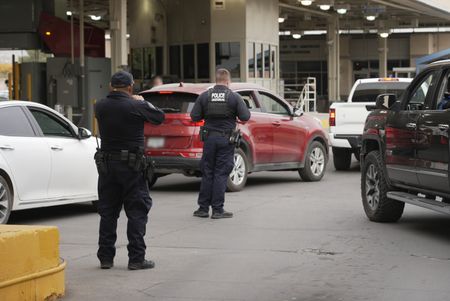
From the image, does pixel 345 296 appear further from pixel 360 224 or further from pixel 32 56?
pixel 32 56

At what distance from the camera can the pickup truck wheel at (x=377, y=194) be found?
33.9 feet

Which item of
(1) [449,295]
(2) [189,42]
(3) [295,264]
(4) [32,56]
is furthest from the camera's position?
(2) [189,42]

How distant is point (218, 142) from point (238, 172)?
3121 millimetres

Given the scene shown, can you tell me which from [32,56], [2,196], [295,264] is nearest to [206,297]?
[295,264]

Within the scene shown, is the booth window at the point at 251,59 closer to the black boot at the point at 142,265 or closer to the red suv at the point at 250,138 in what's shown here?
the red suv at the point at 250,138

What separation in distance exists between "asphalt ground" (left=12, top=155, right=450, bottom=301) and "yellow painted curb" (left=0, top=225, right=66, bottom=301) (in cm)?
32

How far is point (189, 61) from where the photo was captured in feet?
104

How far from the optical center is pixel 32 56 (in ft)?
90.5

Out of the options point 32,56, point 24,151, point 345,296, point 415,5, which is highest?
point 415,5

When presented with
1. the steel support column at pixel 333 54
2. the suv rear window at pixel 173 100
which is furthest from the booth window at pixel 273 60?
the suv rear window at pixel 173 100

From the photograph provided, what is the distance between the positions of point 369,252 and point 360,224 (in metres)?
1.97

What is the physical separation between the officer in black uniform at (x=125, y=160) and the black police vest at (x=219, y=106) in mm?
3476

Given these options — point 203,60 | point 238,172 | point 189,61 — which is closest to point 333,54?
point 189,61

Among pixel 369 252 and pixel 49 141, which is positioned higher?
pixel 49 141
